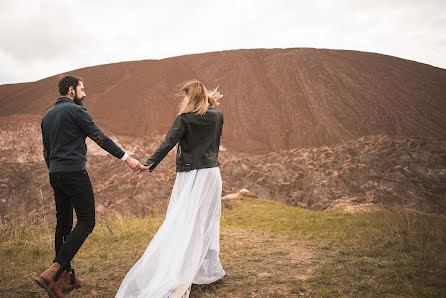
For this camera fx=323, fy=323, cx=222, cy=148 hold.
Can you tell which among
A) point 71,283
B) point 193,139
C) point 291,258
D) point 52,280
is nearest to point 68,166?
point 52,280

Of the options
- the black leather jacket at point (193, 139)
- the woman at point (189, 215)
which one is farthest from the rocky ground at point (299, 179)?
the black leather jacket at point (193, 139)

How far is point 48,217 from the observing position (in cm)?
1141

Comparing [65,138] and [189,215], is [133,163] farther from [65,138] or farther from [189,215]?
[189,215]

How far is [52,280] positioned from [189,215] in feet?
4.64

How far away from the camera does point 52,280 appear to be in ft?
10.0

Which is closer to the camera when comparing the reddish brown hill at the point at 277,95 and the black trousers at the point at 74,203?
the black trousers at the point at 74,203

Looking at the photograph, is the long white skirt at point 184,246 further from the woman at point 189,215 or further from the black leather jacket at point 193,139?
the black leather jacket at point 193,139

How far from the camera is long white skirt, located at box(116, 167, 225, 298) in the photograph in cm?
307

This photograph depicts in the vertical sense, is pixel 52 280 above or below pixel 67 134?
below

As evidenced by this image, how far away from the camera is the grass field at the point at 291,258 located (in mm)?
3426

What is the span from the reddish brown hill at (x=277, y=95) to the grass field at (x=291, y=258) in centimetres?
1575

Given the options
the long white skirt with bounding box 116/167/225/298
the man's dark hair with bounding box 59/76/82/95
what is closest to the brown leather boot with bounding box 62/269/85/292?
the long white skirt with bounding box 116/167/225/298

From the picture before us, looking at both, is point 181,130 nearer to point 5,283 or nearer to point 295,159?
point 5,283

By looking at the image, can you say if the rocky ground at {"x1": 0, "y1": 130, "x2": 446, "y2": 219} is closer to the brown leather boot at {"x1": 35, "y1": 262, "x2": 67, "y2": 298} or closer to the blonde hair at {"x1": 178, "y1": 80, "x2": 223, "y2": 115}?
the brown leather boot at {"x1": 35, "y1": 262, "x2": 67, "y2": 298}
